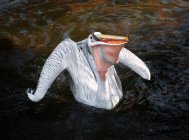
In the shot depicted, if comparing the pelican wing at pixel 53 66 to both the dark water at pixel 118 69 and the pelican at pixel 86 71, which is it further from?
the dark water at pixel 118 69

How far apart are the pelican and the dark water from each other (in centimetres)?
20

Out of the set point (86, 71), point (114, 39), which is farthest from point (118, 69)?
point (114, 39)

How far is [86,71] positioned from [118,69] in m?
1.31

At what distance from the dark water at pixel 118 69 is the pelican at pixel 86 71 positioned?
0.20 metres

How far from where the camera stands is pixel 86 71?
4.89 meters

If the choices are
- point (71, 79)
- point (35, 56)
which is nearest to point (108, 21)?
point (35, 56)

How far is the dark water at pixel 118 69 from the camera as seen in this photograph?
4.87 metres

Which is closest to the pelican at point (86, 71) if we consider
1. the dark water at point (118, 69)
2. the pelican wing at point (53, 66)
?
the pelican wing at point (53, 66)

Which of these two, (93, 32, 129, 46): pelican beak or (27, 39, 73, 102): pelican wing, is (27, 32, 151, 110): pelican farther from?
(93, 32, 129, 46): pelican beak

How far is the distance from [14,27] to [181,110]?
12.4 feet

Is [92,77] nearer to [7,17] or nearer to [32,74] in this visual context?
[32,74]

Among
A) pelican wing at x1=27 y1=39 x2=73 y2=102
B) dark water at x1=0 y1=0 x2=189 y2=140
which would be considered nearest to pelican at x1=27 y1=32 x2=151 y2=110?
pelican wing at x1=27 y1=39 x2=73 y2=102

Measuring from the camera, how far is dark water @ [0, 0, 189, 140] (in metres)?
4.87

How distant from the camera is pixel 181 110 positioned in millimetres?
5066
